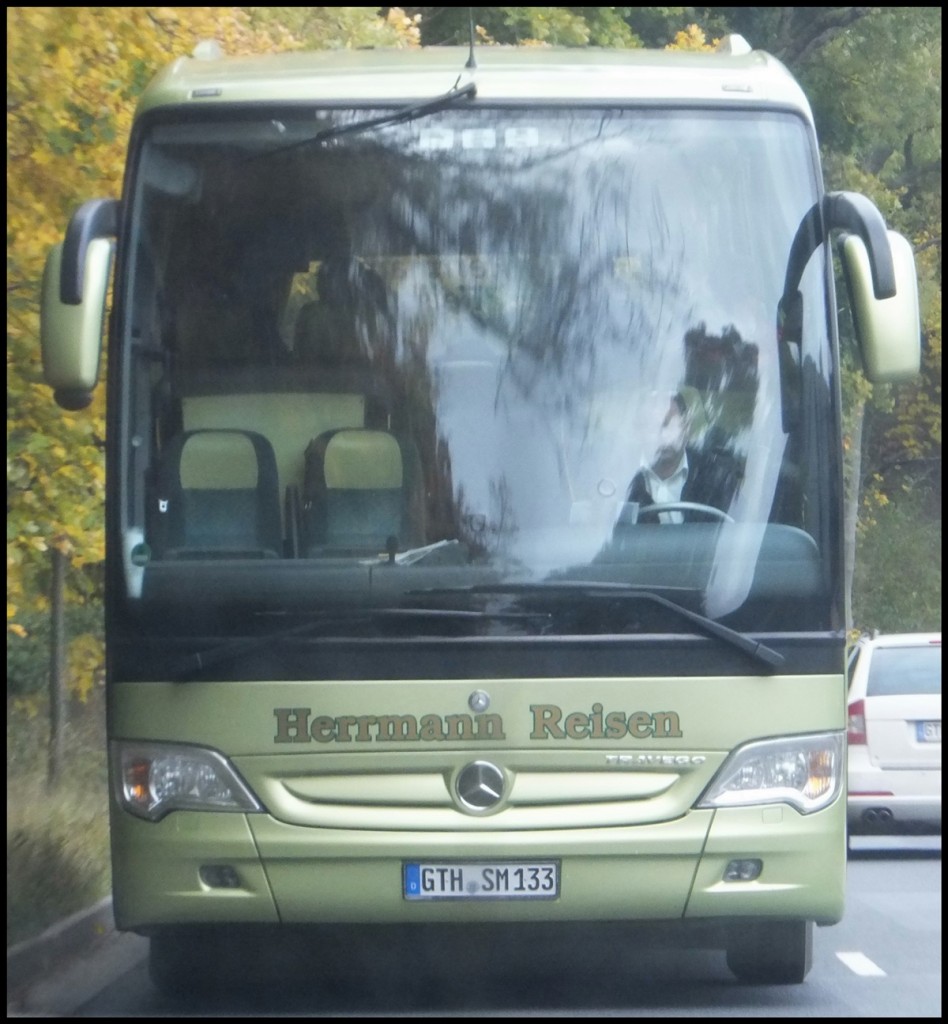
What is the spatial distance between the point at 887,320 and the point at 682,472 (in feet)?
2.84

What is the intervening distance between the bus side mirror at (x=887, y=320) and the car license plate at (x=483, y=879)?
2.02 metres

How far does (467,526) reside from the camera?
286 inches

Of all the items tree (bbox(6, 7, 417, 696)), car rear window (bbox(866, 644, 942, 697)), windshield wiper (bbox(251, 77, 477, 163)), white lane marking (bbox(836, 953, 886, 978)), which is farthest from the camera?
car rear window (bbox(866, 644, 942, 697))

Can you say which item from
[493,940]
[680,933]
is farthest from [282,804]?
[680,933]

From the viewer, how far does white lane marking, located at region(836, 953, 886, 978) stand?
9.28 m

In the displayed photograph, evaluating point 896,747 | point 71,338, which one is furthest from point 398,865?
point 896,747

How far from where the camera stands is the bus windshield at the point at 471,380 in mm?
7246

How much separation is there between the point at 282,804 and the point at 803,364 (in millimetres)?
2345

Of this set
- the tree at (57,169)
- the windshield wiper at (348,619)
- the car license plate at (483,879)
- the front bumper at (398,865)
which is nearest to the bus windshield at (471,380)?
the windshield wiper at (348,619)

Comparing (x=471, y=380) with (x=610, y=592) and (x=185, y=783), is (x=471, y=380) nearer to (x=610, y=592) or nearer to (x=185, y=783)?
(x=610, y=592)

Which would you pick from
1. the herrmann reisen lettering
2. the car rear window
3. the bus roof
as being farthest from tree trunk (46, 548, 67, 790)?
the herrmann reisen lettering

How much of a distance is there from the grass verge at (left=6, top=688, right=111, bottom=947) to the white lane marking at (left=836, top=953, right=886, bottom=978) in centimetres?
352

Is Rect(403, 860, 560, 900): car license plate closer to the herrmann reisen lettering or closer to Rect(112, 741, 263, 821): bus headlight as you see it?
the herrmann reisen lettering

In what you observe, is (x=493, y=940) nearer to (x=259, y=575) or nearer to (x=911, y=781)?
(x=259, y=575)
